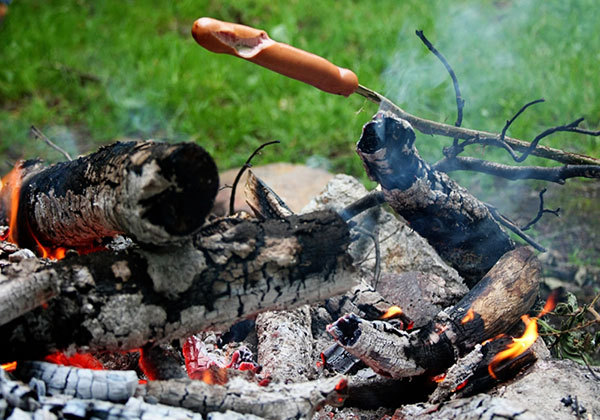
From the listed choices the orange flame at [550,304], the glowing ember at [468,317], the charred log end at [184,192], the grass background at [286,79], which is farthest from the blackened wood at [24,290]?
the grass background at [286,79]

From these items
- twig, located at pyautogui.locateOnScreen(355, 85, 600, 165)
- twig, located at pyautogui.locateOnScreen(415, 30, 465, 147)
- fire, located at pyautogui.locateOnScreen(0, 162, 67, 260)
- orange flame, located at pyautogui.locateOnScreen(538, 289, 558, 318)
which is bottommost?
orange flame, located at pyautogui.locateOnScreen(538, 289, 558, 318)

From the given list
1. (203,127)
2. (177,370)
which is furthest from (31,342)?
(203,127)

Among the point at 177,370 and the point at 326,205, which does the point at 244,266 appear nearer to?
the point at 177,370

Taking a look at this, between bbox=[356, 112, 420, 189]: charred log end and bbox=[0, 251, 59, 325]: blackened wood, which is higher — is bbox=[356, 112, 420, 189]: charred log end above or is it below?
above

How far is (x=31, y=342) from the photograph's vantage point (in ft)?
5.41

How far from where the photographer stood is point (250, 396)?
174 centimetres

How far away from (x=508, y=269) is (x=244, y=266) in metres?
1.11

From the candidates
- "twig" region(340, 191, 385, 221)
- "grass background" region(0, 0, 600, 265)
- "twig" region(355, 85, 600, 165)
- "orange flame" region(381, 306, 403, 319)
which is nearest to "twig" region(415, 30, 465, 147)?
"twig" region(355, 85, 600, 165)

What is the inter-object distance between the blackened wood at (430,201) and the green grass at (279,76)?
1785 mm

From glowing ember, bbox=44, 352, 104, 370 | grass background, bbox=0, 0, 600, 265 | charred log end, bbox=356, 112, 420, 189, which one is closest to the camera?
glowing ember, bbox=44, 352, 104, 370

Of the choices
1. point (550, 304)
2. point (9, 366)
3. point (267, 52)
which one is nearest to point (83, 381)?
point (9, 366)

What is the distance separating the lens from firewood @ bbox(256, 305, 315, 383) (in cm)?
218

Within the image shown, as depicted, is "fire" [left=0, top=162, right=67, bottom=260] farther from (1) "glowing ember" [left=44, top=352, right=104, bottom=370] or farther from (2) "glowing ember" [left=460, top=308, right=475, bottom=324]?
(2) "glowing ember" [left=460, top=308, right=475, bottom=324]

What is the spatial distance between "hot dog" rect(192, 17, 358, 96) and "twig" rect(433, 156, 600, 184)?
2.02 feet
